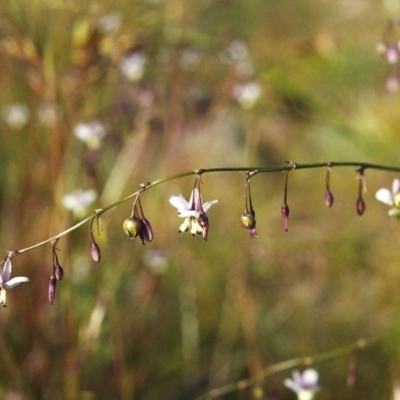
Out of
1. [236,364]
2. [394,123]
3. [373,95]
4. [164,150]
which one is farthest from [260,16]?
[236,364]

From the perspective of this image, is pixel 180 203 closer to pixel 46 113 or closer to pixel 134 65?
pixel 134 65

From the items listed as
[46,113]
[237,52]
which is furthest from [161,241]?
[237,52]

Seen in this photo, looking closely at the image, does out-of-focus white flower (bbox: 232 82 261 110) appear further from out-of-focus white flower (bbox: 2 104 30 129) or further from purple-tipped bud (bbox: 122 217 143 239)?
purple-tipped bud (bbox: 122 217 143 239)

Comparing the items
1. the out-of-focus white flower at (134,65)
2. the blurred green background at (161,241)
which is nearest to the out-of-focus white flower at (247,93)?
the blurred green background at (161,241)

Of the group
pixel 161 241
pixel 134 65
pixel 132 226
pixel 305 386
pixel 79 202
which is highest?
pixel 134 65

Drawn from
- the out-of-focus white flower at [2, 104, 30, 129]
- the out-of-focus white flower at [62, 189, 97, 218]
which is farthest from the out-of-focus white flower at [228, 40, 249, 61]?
the out-of-focus white flower at [2, 104, 30, 129]

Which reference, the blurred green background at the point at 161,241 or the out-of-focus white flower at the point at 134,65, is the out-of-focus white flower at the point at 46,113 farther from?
the out-of-focus white flower at the point at 134,65

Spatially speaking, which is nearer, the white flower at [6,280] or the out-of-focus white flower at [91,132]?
the white flower at [6,280]
